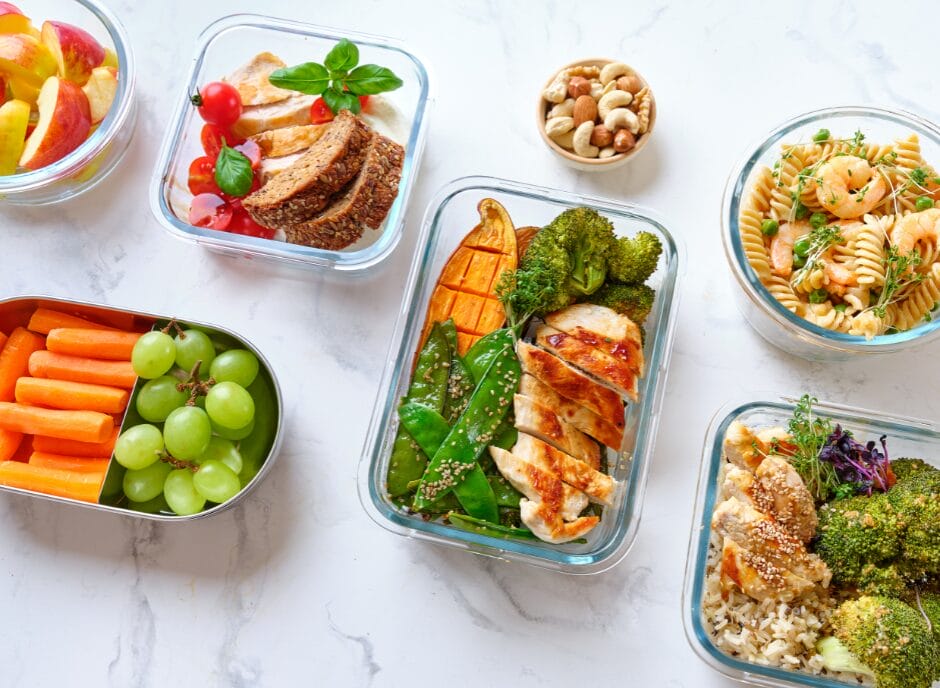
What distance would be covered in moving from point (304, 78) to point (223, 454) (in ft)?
3.58

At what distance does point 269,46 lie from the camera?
274 centimetres

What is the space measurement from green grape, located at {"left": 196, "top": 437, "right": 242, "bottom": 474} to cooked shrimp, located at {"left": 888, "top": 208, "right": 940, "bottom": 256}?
1888mm

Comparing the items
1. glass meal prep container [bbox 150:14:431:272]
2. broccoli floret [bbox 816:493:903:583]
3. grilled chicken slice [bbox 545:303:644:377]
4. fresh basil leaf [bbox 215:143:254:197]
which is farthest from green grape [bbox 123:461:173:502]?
broccoli floret [bbox 816:493:903:583]

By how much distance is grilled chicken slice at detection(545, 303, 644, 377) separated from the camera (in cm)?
233

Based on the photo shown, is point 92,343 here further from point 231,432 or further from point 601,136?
point 601,136

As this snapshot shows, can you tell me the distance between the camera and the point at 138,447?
7.50 ft

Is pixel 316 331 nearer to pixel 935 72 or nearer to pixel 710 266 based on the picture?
pixel 710 266

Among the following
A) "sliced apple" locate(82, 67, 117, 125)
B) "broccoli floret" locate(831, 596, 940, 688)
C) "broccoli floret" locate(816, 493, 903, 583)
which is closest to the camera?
"broccoli floret" locate(831, 596, 940, 688)

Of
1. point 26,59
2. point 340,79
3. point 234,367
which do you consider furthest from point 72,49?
point 234,367

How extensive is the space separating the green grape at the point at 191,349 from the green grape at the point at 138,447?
20cm

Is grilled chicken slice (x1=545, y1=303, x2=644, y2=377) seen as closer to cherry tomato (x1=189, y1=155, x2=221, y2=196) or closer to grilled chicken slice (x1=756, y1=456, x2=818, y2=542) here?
grilled chicken slice (x1=756, y1=456, x2=818, y2=542)

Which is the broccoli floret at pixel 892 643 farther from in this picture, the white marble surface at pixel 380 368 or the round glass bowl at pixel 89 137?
the round glass bowl at pixel 89 137

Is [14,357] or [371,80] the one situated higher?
[371,80]

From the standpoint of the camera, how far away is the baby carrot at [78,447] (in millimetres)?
2396
